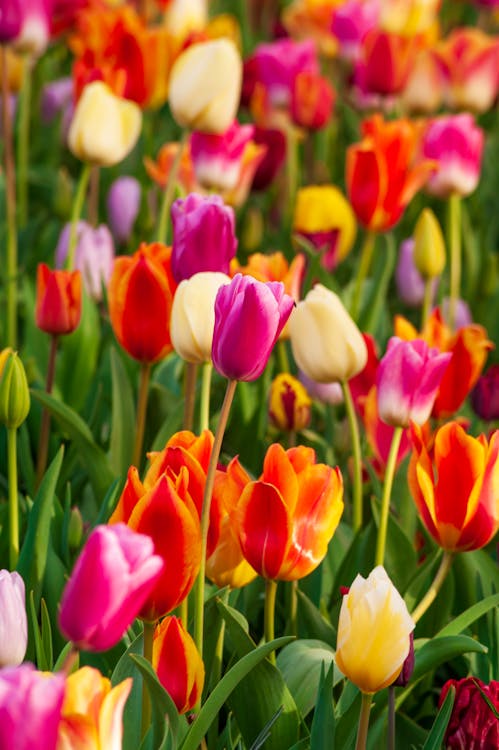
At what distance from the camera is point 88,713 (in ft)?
2.31

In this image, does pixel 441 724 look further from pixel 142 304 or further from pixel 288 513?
pixel 142 304

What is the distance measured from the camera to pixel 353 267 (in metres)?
2.47

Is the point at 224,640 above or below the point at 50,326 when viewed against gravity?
below

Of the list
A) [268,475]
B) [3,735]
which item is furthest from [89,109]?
[3,735]

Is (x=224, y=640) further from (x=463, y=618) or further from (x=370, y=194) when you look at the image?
(x=370, y=194)

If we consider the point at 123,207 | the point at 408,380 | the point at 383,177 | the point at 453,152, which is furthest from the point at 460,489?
the point at 123,207

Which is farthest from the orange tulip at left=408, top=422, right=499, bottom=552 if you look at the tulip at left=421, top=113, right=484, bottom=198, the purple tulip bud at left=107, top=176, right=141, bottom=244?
the purple tulip bud at left=107, top=176, right=141, bottom=244

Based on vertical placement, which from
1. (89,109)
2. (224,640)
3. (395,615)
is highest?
(89,109)

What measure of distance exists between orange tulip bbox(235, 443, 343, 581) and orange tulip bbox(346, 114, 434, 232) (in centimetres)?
91

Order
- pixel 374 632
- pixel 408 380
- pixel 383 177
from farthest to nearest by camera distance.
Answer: pixel 383 177, pixel 408 380, pixel 374 632

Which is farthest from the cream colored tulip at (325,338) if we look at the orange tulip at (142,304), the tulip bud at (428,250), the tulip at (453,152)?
the tulip at (453,152)

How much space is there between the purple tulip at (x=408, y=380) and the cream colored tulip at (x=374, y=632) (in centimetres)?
35

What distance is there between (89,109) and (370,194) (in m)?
0.42

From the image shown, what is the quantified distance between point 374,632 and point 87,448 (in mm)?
592
